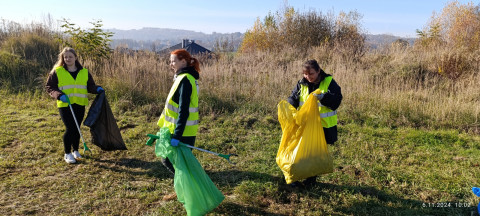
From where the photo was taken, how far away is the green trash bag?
8.84ft

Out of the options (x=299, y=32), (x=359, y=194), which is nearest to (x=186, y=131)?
(x=359, y=194)

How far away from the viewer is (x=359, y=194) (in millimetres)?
3371

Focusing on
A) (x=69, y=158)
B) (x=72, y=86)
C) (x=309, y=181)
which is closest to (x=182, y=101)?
(x=309, y=181)

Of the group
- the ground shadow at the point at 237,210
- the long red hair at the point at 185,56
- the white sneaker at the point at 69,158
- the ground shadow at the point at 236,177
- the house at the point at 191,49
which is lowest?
the ground shadow at the point at 237,210

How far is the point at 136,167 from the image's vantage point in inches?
166

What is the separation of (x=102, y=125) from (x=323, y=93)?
2983 millimetres

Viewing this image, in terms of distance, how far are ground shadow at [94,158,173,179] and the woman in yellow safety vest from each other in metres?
1.91

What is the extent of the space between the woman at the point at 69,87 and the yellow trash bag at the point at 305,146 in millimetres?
2653

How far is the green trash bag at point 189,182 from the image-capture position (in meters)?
2.70

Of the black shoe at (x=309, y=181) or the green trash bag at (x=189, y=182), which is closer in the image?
the green trash bag at (x=189, y=182)

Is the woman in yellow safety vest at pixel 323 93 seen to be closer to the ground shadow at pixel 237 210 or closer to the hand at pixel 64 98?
the ground shadow at pixel 237 210

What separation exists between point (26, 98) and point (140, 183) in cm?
589

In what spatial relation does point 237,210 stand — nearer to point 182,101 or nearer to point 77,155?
point 182,101
